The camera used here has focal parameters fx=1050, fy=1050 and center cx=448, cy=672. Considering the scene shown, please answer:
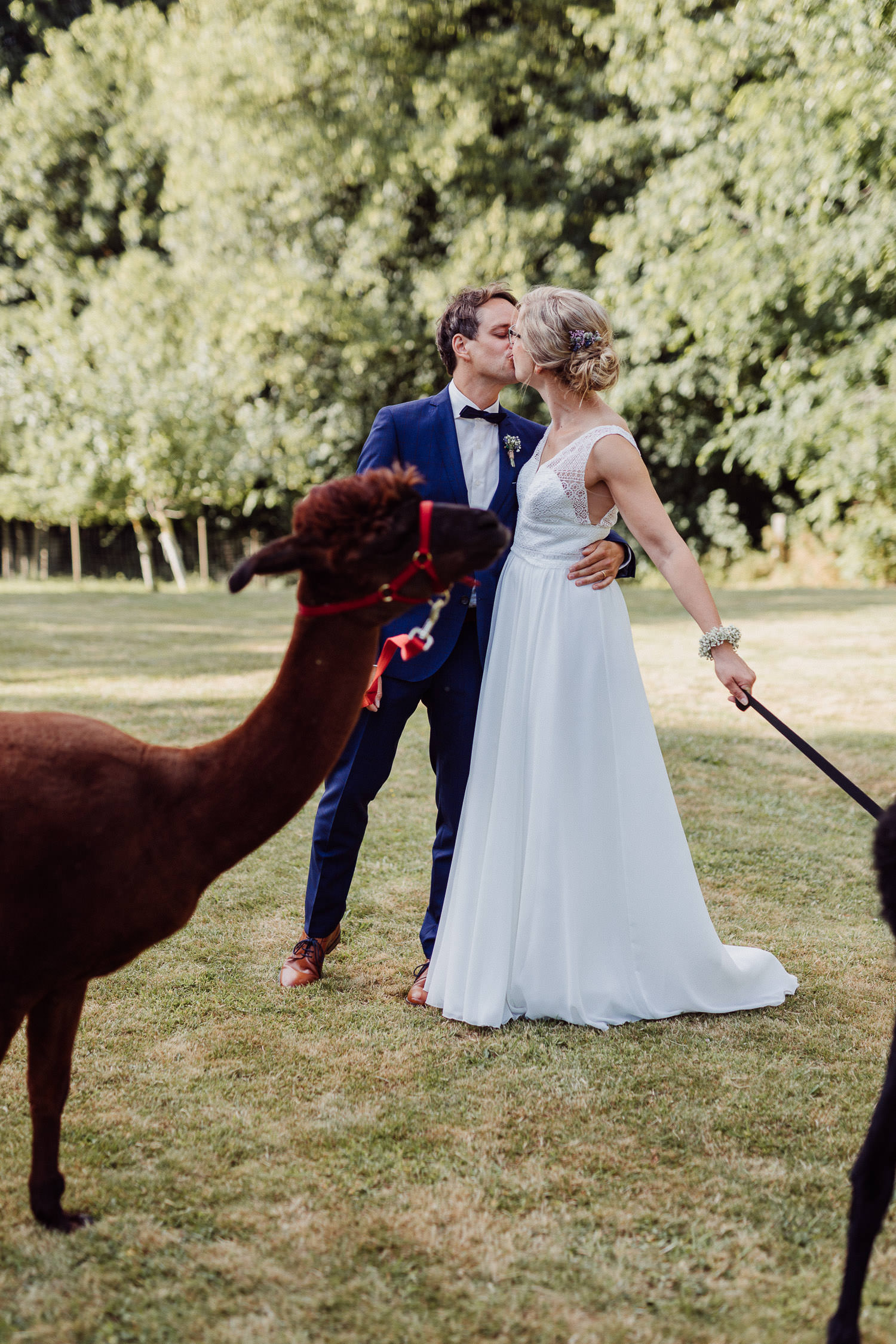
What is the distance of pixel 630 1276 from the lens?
2.41 m

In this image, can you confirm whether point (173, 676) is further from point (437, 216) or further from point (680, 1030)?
point (437, 216)

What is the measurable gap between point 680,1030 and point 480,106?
1853 centimetres

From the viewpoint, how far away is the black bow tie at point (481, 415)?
388 cm

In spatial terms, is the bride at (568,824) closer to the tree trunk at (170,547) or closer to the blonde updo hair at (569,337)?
the blonde updo hair at (569,337)

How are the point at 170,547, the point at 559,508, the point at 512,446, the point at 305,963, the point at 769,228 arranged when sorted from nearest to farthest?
the point at 559,508 < the point at 512,446 < the point at 305,963 < the point at 769,228 < the point at 170,547

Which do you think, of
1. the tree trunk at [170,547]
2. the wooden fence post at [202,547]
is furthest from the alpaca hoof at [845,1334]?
the wooden fence post at [202,547]

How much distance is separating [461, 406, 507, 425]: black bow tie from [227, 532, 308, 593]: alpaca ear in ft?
5.66

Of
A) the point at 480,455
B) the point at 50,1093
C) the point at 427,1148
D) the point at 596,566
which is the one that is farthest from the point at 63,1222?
the point at 480,455

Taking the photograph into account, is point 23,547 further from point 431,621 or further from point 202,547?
point 431,621

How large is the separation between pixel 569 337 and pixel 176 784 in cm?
205

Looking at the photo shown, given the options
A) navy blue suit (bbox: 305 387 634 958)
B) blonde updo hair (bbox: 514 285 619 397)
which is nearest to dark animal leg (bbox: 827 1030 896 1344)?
navy blue suit (bbox: 305 387 634 958)

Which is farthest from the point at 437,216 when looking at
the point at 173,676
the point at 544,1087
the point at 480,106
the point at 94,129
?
the point at 544,1087

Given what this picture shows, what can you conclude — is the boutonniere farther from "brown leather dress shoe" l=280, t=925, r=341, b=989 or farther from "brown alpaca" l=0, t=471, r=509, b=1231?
"brown leather dress shoe" l=280, t=925, r=341, b=989

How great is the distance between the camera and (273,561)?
7.25 ft
